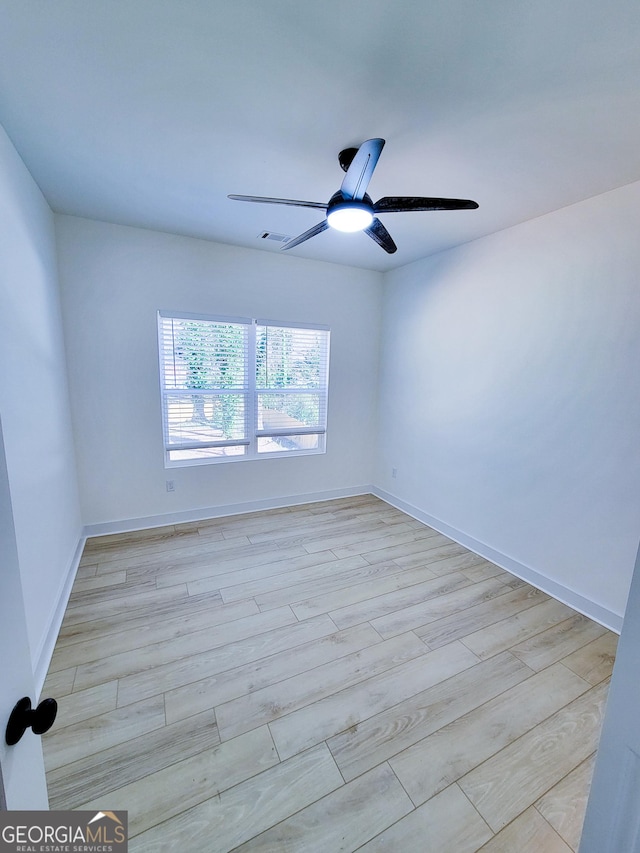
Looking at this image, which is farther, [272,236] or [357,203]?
[272,236]

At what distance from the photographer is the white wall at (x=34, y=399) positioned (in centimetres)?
163

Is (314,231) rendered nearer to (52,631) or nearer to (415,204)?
(415,204)

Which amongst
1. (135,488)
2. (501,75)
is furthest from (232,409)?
(501,75)

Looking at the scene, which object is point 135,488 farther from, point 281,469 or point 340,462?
point 340,462

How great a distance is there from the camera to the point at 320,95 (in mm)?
1397

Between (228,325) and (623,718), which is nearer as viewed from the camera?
(623,718)

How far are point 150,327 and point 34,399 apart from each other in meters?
1.30

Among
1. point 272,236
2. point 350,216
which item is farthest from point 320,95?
point 272,236

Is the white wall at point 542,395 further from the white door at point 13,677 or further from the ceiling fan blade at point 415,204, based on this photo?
the white door at point 13,677

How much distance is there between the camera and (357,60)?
1237 mm

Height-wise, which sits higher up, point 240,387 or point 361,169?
point 361,169

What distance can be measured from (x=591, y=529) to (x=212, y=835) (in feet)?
8.27

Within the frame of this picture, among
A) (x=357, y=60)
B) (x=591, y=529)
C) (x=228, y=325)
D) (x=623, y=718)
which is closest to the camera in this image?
(x=623, y=718)

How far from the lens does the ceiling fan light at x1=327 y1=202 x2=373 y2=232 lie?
165cm
